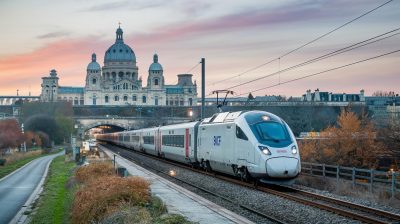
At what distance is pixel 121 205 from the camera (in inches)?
713

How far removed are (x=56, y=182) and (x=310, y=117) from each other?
271 feet

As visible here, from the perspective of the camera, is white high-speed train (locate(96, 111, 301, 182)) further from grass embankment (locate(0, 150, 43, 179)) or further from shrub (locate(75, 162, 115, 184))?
grass embankment (locate(0, 150, 43, 179))

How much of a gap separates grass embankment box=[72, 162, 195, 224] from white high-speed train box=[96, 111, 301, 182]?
5447mm

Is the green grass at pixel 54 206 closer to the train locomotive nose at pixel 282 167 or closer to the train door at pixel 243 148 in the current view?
the train door at pixel 243 148

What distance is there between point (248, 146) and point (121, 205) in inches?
363

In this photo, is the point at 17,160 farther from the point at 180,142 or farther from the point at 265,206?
the point at 265,206

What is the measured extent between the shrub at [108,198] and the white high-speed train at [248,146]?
541 cm

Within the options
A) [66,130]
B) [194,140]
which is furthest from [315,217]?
[66,130]

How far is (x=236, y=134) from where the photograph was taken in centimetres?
2775

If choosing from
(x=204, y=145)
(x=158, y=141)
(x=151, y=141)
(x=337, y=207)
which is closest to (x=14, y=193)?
(x=204, y=145)

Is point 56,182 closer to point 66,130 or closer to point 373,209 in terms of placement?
point 373,209

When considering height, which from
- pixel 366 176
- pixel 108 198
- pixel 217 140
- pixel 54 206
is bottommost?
pixel 54 206

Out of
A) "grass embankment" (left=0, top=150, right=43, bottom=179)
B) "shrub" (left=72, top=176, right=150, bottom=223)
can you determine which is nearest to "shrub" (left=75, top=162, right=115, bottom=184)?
"shrub" (left=72, top=176, right=150, bottom=223)

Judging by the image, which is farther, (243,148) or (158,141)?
(158,141)
